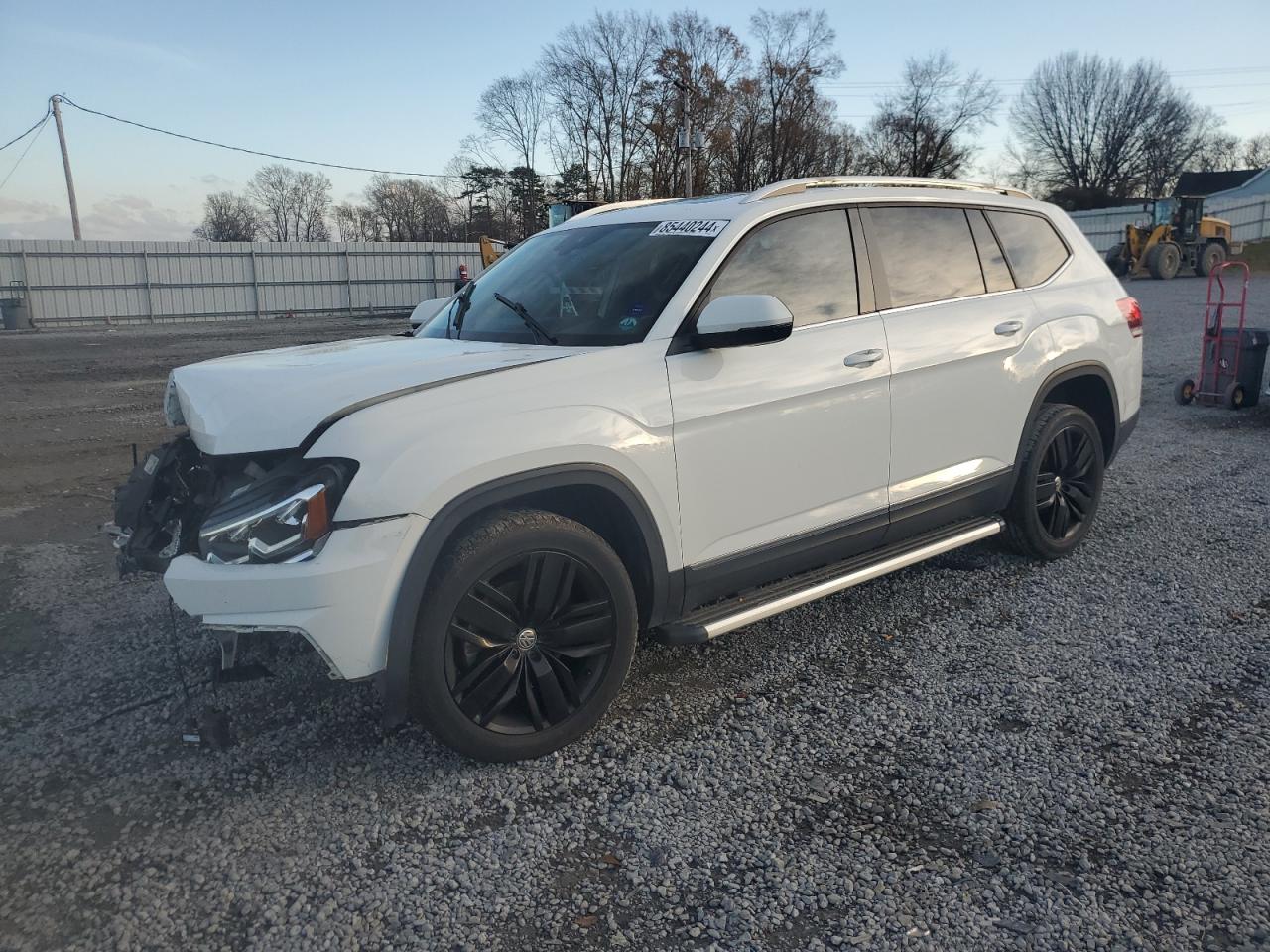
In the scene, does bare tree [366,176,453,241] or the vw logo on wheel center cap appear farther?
bare tree [366,176,453,241]

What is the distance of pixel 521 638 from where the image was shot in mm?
3023

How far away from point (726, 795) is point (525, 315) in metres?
2.02

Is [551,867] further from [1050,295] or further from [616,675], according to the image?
[1050,295]

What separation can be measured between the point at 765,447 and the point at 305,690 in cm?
199

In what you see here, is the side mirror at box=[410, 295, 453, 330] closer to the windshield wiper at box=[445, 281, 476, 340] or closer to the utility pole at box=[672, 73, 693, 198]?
the windshield wiper at box=[445, 281, 476, 340]

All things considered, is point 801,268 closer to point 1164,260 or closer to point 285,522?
point 285,522

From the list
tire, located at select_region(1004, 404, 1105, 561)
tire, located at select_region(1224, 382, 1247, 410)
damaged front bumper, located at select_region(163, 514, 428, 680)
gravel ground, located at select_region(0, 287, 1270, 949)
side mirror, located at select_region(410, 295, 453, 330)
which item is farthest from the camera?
Answer: tire, located at select_region(1224, 382, 1247, 410)

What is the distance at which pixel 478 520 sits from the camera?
2.97 meters

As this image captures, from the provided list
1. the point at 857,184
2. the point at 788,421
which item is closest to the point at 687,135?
the point at 857,184

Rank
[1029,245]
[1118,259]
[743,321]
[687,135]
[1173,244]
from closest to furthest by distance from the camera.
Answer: [743,321] → [1029,245] → [687,135] → [1173,244] → [1118,259]

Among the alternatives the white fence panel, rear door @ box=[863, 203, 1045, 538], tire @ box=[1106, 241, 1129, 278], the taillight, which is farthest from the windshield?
tire @ box=[1106, 241, 1129, 278]

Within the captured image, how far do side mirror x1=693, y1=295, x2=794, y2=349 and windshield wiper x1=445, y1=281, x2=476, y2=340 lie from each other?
4.02 ft

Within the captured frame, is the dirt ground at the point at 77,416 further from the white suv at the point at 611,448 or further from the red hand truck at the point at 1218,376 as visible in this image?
the red hand truck at the point at 1218,376

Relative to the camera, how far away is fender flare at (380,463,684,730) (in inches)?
110
